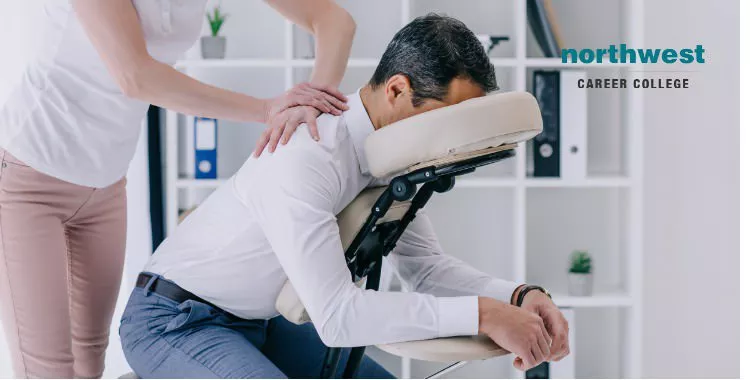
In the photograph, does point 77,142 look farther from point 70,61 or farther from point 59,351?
point 59,351

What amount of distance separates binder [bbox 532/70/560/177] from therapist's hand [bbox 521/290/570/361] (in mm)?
1306

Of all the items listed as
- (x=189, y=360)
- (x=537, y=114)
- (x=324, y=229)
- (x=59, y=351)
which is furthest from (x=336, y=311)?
(x=59, y=351)

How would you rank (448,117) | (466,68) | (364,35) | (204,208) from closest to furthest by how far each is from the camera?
(448,117)
(466,68)
(204,208)
(364,35)

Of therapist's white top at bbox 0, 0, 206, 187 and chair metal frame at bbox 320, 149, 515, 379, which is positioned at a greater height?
therapist's white top at bbox 0, 0, 206, 187

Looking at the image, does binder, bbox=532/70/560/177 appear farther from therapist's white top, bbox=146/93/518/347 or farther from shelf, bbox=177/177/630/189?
therapist's white top, bbox=146/93/518/347

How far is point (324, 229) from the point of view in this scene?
114 centimetres

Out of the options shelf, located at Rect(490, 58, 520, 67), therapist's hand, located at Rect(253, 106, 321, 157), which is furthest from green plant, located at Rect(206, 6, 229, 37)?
therapist's hand, located at Rect(253, 106, 321, 157)

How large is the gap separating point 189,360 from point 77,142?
487mm

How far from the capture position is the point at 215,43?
8.29 ft

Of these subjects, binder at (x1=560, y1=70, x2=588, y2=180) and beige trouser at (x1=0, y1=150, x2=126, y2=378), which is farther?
binder at (x1=560, y1=70, x2=588, y2=180)

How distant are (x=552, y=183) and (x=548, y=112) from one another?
0.78 feet

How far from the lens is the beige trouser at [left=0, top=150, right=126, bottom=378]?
4.40 feet

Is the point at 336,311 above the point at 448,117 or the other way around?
the other way around

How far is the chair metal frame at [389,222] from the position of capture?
112cm
